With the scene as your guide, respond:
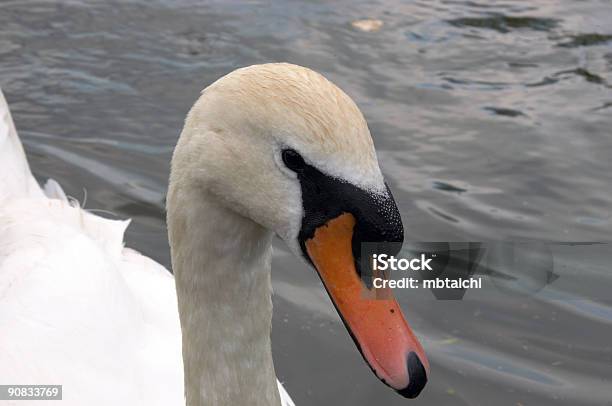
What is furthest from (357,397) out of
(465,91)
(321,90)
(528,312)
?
(465,91)

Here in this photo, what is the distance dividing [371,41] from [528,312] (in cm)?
332

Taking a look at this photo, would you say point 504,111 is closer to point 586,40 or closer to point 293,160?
point 586,40

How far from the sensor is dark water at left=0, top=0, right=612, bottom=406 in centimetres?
468

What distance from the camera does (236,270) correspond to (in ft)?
8.82

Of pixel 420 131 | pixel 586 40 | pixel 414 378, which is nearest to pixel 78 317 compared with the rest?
pixel 414 378

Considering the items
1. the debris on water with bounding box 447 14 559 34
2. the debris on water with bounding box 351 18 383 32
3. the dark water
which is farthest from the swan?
the debris on water with bounding box 447 14 559 34

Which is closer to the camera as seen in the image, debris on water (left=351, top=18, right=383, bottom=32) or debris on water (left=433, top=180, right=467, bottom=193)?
debris on water (left=433, top=180, right=467, bottom=193)

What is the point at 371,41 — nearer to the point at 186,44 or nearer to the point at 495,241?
the point at 186,44

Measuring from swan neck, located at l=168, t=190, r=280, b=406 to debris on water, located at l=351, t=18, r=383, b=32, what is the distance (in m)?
5.26

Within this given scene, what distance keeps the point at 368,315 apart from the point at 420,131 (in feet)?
14.1

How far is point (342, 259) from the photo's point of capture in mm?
2410

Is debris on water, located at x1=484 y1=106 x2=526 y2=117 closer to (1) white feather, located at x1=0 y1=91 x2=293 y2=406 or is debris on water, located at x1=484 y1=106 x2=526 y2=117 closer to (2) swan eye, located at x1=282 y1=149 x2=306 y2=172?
(1) white feather, located at x1=0 y1=91 x2=293 y2=406

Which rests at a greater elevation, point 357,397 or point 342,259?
point 342,259

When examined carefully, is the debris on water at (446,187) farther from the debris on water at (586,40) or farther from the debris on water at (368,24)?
the debris on water at (368,24)
